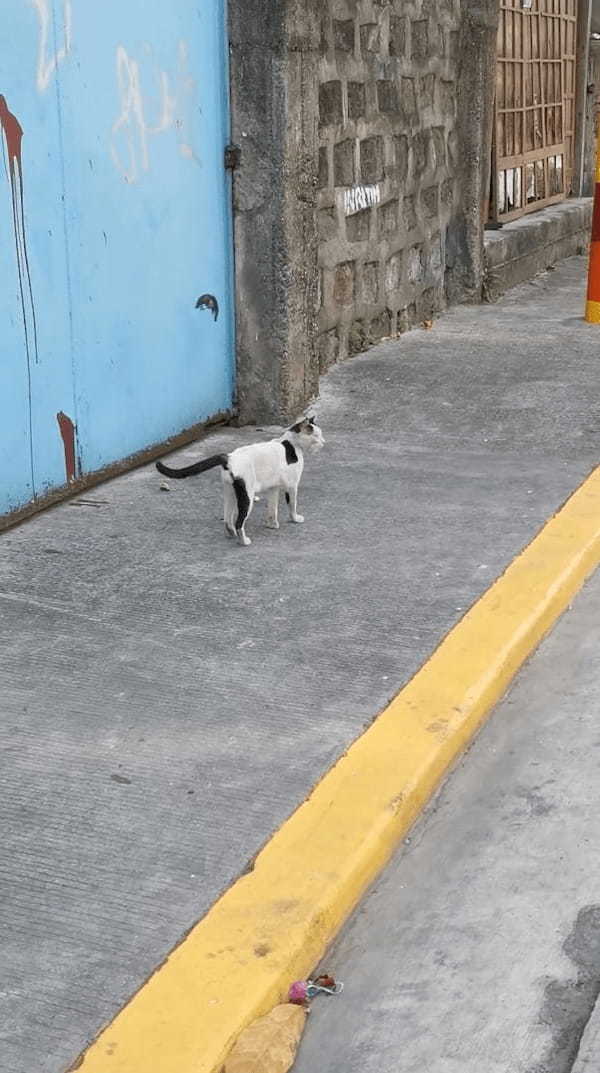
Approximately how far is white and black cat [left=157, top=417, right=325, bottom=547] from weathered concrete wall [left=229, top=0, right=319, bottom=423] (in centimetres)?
150

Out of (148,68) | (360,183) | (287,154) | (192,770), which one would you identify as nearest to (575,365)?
(360,183)

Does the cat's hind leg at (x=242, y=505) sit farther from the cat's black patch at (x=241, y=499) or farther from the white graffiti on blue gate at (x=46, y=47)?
the white graffiti on blue gate at (x=46, y=47)

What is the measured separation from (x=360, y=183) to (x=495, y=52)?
2.44m

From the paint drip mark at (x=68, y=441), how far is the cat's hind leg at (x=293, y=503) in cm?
91

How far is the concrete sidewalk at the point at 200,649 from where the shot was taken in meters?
2.93

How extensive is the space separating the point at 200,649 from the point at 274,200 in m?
2.93

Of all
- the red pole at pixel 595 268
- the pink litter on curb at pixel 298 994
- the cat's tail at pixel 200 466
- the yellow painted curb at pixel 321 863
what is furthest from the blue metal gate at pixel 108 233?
the red pole at pixel 595 268

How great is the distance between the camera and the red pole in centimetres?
→ 880

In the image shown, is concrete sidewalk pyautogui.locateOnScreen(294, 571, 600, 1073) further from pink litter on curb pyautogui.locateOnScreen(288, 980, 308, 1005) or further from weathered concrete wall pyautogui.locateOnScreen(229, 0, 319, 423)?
weathered concrete wall pyautogui.locateOnScreen(229, 0, 319, 423)

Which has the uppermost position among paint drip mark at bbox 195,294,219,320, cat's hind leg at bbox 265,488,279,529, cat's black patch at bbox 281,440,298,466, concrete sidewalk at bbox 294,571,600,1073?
paint drip mark at bbox 195,294,219,320

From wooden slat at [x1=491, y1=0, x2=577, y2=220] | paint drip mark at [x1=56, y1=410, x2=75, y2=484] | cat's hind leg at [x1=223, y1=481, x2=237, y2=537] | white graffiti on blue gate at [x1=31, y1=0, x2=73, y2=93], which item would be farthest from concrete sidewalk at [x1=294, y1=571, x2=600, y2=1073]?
wooden slat at [x1=491, y1=0, x2=577, y2=220]

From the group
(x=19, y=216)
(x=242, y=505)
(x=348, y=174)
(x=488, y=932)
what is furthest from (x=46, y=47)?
(x=488, y=932)

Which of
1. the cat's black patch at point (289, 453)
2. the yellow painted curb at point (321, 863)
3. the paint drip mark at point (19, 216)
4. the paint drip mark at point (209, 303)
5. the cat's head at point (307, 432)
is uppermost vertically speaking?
the paint drip mark at point (19, 216)

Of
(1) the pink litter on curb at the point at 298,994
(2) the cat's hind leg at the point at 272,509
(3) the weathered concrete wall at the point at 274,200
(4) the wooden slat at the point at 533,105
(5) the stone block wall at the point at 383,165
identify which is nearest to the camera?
(1) the pink litter on curb at the point at 298,994
